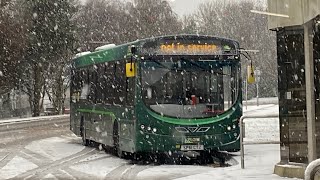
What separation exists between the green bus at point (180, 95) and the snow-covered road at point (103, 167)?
686 millimetres

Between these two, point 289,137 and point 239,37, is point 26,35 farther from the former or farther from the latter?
point 289,137

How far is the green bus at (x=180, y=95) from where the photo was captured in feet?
52.1

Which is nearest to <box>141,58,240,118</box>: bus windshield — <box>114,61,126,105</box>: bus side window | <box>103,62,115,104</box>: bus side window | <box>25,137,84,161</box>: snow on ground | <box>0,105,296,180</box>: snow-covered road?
<box>114,61,126,105</box>: bus side window

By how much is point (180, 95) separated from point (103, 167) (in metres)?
2.49

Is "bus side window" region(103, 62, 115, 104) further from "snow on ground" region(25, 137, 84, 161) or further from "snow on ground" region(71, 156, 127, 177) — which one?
"snow on ground" region(25, 137, 84, 161)

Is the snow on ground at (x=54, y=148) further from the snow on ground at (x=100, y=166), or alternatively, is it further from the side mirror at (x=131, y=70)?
the side mirror at (x=131, y=70)

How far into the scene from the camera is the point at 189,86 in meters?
16.1

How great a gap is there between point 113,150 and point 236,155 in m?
4.15

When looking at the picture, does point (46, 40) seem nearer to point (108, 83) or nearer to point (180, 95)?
point (108, 83)

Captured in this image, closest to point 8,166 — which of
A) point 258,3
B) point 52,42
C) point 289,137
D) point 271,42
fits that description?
point 289,137

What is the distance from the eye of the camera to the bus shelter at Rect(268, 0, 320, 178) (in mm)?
11352

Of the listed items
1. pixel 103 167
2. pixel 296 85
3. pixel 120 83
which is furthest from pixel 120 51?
pixel 296 85

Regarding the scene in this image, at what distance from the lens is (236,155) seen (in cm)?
1816

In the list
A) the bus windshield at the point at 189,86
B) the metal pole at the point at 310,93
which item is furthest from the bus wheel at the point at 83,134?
the metal pole at the point at 310,93
